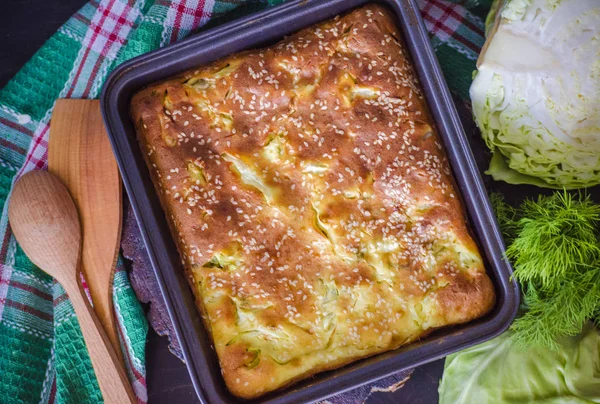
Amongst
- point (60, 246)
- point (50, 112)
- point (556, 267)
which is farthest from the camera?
point (50, 112)

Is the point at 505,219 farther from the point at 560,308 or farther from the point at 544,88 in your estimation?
the point at 544,88

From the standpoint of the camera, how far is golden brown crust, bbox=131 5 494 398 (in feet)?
8.00

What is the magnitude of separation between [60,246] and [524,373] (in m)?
2.05

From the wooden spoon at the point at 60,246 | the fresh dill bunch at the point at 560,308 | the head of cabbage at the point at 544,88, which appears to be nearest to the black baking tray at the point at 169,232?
the fresh dill bunch at the point at 560,308

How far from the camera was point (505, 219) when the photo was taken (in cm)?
271

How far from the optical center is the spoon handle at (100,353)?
2705 millimetres

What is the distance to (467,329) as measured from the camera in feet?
8.09

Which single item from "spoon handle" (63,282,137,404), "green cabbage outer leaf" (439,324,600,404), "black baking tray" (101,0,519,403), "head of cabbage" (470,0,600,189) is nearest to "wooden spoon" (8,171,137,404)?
"spoon handle" (63,282,137,404)

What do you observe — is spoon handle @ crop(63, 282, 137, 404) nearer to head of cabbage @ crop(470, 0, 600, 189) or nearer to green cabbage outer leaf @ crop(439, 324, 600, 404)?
green cabbage outer leaf @ crop(439, 324, 600, 404)

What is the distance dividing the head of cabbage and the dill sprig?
18 centimetres

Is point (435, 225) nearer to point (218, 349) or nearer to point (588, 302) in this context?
point (588, 302)

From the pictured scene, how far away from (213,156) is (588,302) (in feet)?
5.21

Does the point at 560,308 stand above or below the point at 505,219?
below

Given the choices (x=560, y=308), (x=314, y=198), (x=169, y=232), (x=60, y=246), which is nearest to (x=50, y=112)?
(x=60, y=246)
